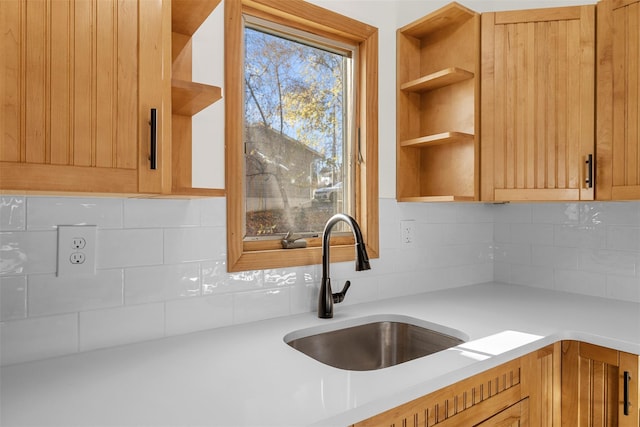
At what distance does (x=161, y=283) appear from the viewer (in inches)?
50.6

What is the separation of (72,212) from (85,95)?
0.44m

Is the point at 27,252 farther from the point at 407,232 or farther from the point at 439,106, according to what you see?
the point at 439,106

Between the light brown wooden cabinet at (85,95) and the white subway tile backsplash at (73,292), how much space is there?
1.36 feet

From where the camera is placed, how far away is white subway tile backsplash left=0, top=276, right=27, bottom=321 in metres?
1.05

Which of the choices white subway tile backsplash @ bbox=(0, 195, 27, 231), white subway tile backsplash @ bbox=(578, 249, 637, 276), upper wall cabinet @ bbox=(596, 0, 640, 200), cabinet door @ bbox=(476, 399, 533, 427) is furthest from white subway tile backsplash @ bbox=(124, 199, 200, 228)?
white subway tile backsplash @ bbox=(578, 249, 637, 276)

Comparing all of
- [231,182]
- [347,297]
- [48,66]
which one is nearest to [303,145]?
[231,182]

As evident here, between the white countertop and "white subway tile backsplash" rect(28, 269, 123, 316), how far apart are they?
136 millimetres

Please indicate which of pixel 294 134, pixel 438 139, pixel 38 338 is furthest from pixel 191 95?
pixel 438 139

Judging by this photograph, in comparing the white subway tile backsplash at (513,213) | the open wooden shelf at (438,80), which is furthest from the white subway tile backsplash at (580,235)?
the open wooden shelf at (438,80)

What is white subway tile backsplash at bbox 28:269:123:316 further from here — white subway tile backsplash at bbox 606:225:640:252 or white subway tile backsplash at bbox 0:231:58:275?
white subway tile backsplash at bbox 606:225:640:252

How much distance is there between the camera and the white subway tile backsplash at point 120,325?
45.7 inches

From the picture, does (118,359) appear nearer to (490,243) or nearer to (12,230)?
(12,230)

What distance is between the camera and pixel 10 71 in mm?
773

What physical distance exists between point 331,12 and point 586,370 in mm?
1622
